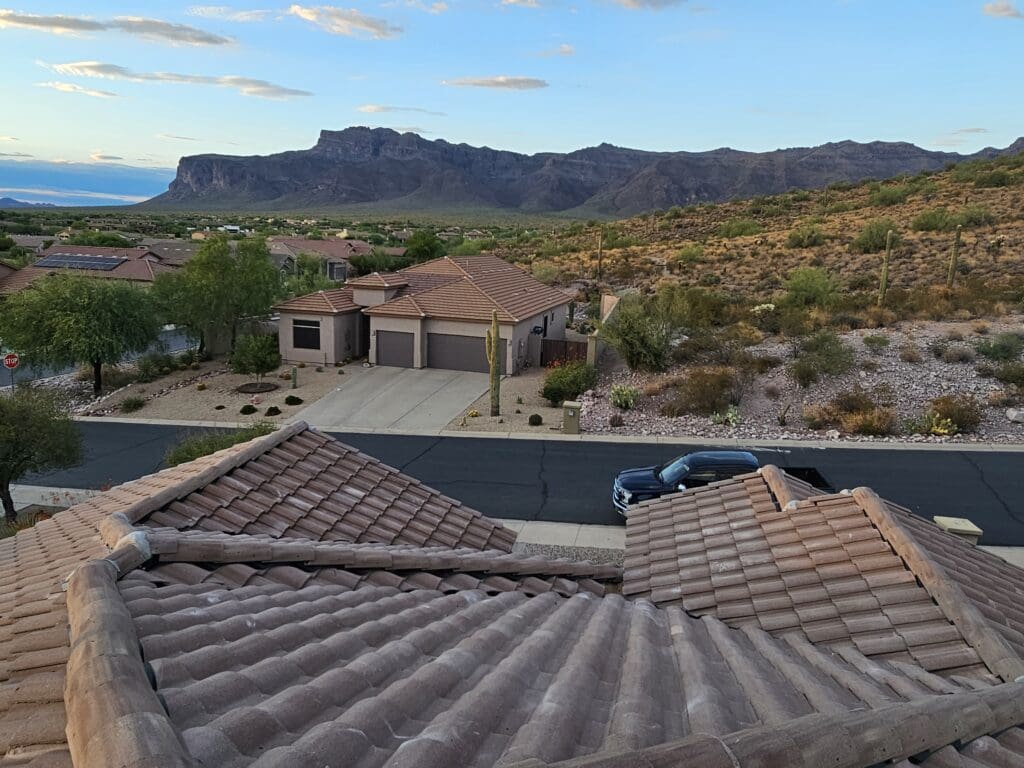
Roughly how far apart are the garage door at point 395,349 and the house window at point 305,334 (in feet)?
10.9

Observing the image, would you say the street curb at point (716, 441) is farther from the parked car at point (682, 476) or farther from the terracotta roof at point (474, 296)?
the terracotta roof at point (474, 296)

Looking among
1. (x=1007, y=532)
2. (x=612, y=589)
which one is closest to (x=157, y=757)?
(x=612, y=589)

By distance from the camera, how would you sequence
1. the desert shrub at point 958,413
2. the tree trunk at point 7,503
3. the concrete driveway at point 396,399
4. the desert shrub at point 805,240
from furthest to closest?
1. the desert shrub at point 805,240
2. the concrete driveway at point 396,399
3. the desert shrub at point 958,413
4. the tree trunk at point 7,503

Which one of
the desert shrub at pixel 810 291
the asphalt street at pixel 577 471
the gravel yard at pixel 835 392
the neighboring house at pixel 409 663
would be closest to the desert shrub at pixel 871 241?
the desert shrub at pixel 810 291

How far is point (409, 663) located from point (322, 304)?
33988 millimetres

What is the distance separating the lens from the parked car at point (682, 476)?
17844 mm

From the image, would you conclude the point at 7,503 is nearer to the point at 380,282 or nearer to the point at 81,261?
the point at 380,282

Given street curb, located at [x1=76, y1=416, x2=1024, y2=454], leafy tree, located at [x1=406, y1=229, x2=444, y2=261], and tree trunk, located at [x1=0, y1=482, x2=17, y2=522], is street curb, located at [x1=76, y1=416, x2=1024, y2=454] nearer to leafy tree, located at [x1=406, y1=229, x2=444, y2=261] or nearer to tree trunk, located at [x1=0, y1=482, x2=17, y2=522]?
tree trunk, located at [x1=0, y1=482, x2=17, y2=522]

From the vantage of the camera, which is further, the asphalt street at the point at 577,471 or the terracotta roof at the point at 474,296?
the terracotta roof at the point at 474,296

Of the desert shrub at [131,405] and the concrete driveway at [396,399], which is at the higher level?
the concrete driveway at [396,399]

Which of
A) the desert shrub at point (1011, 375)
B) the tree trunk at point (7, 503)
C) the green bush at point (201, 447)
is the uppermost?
the desert shrub at point (1011, 375)

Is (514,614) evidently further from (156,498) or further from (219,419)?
(219,419)

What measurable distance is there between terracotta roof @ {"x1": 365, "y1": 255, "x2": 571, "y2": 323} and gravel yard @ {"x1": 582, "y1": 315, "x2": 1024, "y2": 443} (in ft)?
22.4

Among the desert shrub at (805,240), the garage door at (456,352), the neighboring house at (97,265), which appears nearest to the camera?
the garage door at (456,352)
